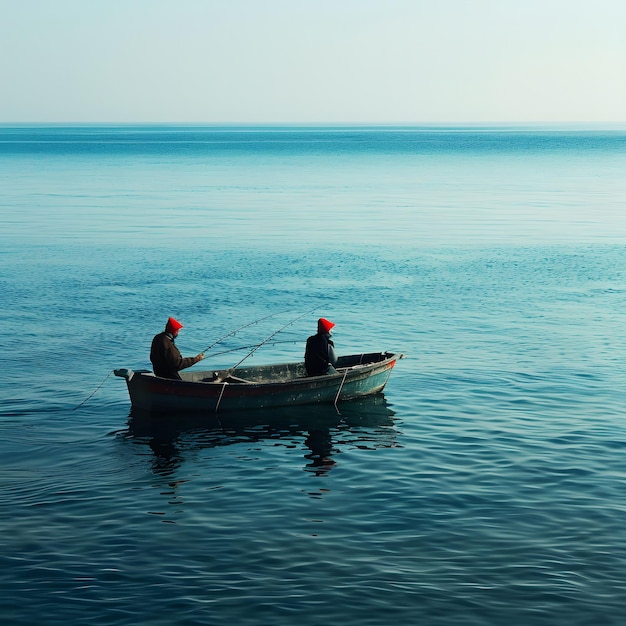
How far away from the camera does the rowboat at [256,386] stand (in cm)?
1733

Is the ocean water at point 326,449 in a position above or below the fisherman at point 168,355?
below

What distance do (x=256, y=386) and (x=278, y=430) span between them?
3.53ft

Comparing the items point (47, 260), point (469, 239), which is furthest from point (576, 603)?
point (469, 239)

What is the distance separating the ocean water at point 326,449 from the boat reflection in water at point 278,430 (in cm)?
6

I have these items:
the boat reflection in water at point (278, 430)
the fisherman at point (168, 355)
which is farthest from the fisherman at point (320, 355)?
the fisherman at point (168, 355)

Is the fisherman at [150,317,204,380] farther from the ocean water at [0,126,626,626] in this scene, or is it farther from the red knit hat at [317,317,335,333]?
the red knit hat at [317,317,335,333]

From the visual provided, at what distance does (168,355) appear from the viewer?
1736 cm

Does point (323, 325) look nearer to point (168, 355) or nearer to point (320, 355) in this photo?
point (320, 355)

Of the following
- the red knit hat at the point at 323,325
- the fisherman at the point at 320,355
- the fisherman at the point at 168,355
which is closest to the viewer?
the fisherman at the point at 168,355

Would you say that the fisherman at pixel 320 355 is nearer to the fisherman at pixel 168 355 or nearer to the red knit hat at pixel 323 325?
the red knit hat at pixel 323 325

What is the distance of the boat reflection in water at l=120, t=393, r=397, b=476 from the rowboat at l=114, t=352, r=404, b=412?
0.65 ft

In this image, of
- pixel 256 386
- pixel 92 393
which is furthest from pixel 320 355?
pixel 92 393

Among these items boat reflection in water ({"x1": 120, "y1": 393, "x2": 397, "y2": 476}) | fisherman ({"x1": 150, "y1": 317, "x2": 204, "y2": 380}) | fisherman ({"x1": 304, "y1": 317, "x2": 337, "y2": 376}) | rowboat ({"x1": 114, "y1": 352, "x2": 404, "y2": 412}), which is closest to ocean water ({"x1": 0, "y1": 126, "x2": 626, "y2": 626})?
boat reflection in water ({"x1": 120, "y1": 393, "x2": 397, "y2": 476})

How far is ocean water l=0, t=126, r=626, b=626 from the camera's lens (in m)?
10.2
